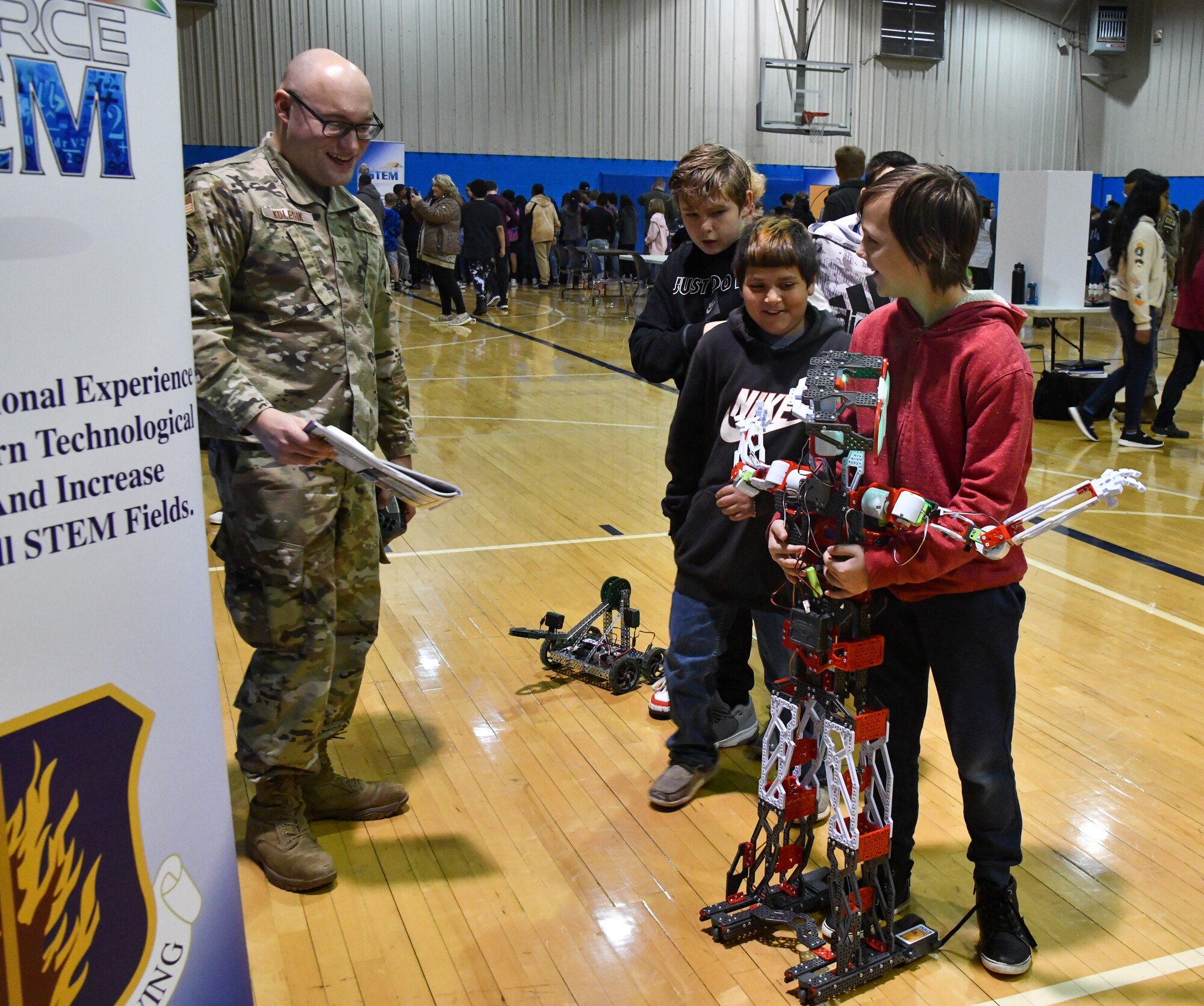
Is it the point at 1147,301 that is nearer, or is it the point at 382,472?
the point at 382,472

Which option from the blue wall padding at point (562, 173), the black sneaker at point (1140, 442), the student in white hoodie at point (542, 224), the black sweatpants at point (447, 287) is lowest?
the black sneaker at point (1140, 442)

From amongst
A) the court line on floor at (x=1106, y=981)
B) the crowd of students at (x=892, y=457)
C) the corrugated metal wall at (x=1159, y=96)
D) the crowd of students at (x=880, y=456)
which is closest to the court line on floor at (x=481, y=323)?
the crowd of students at (x=880, y=456)

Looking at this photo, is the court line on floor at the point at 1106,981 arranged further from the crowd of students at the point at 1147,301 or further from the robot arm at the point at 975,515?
the crowd of students at the point at 1147,301

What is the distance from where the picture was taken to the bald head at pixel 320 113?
246 centimetres

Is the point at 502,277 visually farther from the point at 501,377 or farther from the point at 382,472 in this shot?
the point at 382,472

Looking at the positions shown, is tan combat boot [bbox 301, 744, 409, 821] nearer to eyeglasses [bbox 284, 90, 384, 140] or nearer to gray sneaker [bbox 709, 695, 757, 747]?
gray sneaker [bbox 709, 695, 757, 747]

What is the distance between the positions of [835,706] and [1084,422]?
652cm

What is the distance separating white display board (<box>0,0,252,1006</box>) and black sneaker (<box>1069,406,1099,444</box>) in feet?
24.2

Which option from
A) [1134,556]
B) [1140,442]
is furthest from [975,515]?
[1140,442]

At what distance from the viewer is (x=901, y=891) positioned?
8.43 ft

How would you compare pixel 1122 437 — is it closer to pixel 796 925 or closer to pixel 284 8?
pixel 796 925

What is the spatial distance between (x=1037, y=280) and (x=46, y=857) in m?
8.47

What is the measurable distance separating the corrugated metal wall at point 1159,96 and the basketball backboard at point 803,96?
6840mm

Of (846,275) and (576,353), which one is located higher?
(846,275)
